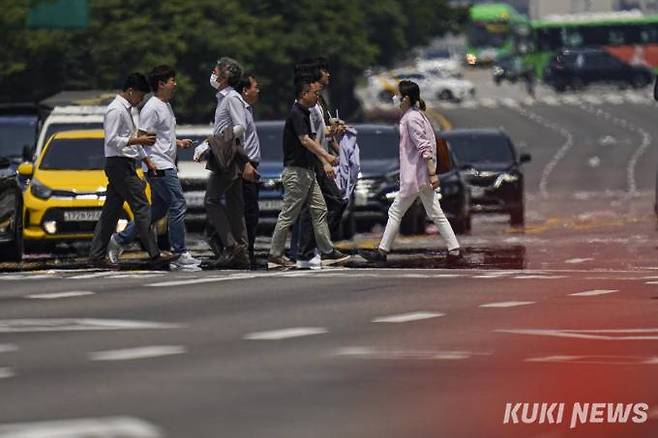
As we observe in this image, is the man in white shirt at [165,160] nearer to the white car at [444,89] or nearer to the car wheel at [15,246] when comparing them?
the car wheel at [15,246]

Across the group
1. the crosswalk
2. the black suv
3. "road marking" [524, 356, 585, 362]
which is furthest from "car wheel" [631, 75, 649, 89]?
"road marking" [524, 356, 585, 362]

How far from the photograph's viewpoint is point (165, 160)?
19734 mm

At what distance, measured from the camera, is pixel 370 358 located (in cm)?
1204

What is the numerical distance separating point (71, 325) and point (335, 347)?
7.10 ft

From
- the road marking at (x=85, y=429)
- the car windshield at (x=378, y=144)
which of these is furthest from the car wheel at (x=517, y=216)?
the road marking at (x=85, y=429)

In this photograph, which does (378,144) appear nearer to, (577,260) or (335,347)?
(577,260)

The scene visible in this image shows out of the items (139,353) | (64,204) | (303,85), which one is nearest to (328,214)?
(303,85)

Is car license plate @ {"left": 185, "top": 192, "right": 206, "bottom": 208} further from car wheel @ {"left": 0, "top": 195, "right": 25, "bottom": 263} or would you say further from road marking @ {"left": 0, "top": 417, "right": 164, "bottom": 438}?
road marking @ {"left": 0, "top": 417, "right": 164, "bottom": 438}

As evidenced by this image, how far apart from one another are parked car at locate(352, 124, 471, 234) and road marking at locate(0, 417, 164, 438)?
18181mm

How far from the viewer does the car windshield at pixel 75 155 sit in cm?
2492

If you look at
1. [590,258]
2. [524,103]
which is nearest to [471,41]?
[524,103]

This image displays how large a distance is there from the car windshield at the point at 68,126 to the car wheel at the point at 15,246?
5.70 meters

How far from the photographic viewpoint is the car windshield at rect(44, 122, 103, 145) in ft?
91.4

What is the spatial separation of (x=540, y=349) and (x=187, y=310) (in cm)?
332
